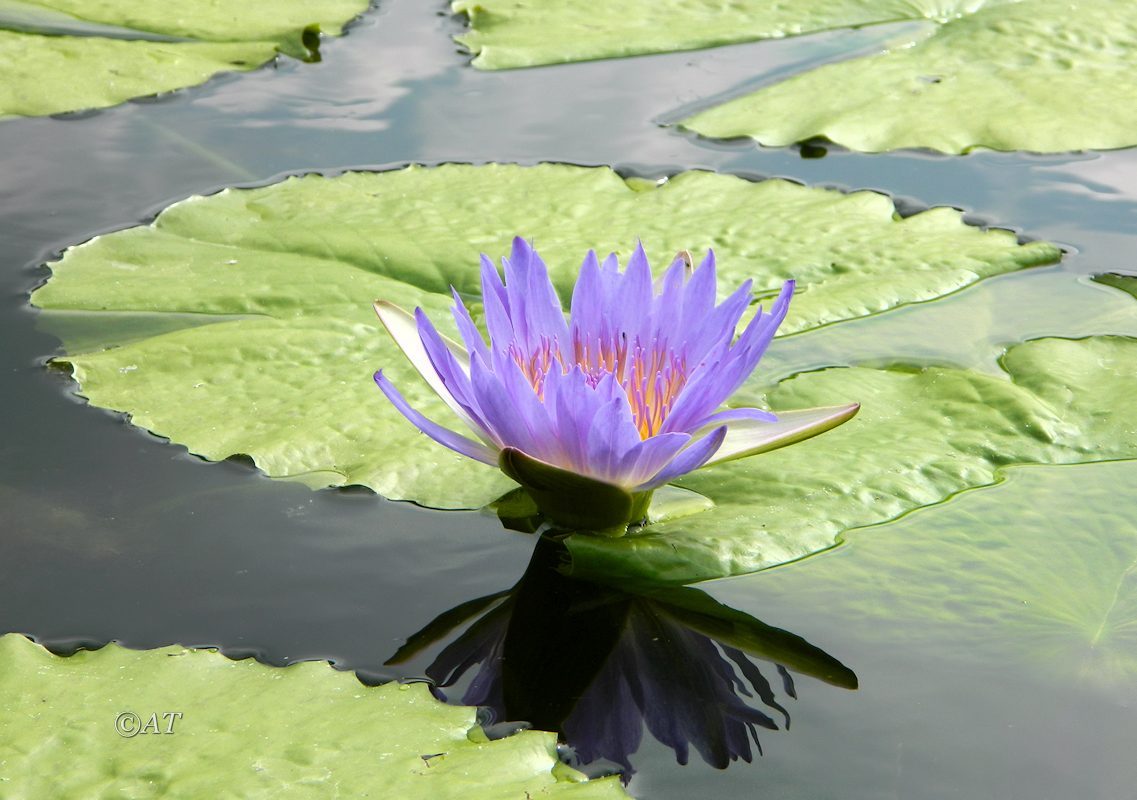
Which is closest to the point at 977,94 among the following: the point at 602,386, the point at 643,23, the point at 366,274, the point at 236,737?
the point at 643,23

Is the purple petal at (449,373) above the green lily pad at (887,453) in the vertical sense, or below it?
above

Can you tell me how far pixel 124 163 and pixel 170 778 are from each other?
92.0 inches

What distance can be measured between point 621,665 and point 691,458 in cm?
31

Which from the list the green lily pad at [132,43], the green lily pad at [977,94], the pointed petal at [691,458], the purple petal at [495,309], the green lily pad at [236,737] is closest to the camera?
the green lily pad at [236,737]

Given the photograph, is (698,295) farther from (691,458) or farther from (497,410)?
Result: (497,410)

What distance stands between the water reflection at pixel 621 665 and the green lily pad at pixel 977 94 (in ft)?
6.19

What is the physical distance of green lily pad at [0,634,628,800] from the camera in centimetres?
129

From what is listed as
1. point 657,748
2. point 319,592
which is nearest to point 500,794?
point 657,748

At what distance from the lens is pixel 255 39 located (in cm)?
392

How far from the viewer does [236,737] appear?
137 cm

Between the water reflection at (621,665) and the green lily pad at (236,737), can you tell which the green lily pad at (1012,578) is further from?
the green lily pad at (236,737)

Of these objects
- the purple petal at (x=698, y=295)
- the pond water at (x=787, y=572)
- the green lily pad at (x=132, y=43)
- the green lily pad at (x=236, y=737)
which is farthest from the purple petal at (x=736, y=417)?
the green lily pad at (x=132, y=43)

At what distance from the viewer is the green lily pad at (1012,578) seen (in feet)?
5.24

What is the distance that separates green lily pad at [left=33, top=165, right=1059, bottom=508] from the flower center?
28cm
